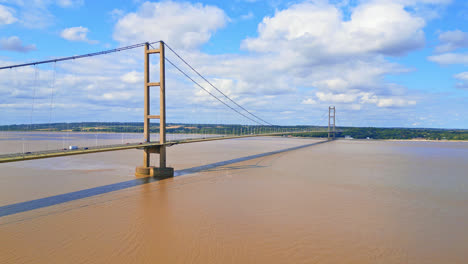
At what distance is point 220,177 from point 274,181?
2585mm

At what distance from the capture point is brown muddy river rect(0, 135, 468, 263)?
5.62 m

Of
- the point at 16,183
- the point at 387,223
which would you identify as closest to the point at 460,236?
the point at 387,223

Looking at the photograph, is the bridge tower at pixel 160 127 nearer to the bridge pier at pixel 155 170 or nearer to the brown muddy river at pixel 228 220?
the bridge pier at pixel 155 170

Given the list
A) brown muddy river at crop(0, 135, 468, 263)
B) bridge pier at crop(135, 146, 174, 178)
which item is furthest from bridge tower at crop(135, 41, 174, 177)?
brown muddy river at crop(0, 135, 468, 263)

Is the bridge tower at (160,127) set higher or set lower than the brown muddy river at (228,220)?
higher

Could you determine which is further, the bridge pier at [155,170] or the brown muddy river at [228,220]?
the bridge pier at [155,170]

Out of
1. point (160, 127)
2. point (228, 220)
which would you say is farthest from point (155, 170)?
point (228, 220)

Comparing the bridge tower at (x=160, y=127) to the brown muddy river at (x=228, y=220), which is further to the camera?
the bridge tower at (x=160, y=127)

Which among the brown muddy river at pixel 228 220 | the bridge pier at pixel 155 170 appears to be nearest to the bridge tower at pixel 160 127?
the bridge pier at pixel 155 170

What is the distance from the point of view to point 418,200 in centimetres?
1016

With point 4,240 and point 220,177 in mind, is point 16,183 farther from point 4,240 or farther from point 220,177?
point 220,177

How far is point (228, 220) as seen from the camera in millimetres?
7531

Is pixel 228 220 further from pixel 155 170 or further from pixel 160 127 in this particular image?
pixel 160 127

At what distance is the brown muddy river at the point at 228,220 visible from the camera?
5.62 m
